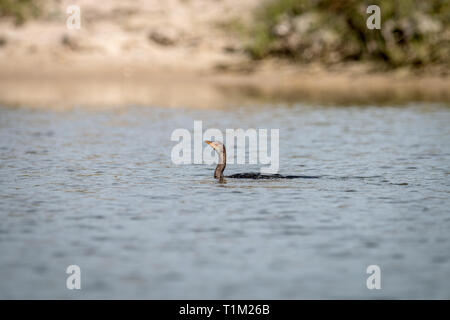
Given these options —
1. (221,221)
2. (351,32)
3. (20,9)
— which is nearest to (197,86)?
(351,32)

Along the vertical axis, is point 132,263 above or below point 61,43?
below

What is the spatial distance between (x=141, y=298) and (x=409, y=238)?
178 inches

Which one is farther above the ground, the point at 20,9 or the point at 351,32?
the point at 20,9

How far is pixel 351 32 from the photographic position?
40406 millimetres

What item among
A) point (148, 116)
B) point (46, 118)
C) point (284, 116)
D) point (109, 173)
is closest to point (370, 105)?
point (284, 116)

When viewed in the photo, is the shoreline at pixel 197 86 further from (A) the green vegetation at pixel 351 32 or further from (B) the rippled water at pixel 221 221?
(B) the rippled water at pixel 221 221

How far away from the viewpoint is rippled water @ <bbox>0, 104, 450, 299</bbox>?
10.6m

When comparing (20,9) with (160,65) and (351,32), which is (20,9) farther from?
(351,32)

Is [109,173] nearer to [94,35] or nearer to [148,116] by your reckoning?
[148,116]

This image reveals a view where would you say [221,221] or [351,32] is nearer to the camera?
[221,221]

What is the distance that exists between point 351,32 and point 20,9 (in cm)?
1718

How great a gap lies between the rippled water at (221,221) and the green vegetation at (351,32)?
1540 cm
